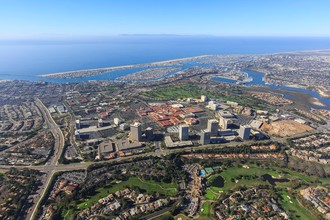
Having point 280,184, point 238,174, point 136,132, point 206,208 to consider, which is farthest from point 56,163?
point 280,184

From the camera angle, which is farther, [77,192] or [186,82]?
[186,82]

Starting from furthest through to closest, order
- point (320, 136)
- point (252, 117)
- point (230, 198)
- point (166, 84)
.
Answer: point (166, 84)
point (252, 117)
point (320, 136)
point (230, 198)

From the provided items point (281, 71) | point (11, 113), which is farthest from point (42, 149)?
point (281, 71)

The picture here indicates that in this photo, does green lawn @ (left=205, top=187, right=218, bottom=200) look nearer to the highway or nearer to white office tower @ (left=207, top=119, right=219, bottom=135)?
the highway

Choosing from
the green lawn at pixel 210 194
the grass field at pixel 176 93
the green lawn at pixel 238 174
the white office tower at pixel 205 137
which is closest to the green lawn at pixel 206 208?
the green lawn at pixel 210 194

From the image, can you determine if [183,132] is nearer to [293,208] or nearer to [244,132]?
[244,132]

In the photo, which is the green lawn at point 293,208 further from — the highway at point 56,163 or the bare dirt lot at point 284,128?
the bare dirt lot at point 284,128

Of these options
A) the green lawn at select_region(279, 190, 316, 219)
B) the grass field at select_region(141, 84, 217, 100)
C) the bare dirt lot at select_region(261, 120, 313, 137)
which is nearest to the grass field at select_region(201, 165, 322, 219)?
the green lawn at select_region(279, 190, 316, 219)

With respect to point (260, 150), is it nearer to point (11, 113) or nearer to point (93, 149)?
point (93, 149)
